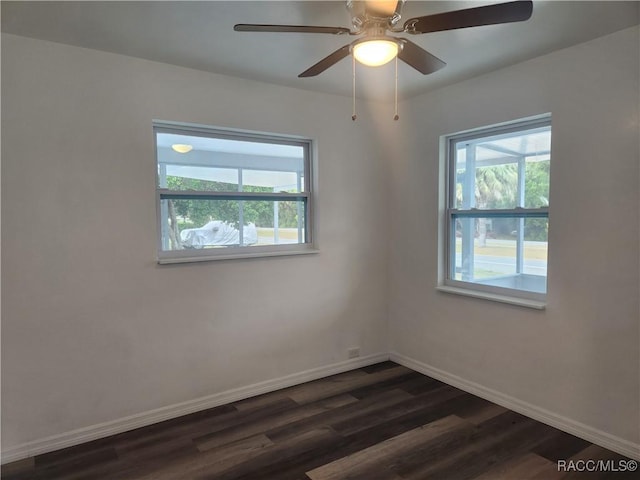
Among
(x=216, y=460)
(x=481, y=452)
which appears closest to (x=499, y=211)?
(x=481, y=452)

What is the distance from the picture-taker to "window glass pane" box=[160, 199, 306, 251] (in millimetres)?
3026

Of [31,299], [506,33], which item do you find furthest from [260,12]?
[31,299]

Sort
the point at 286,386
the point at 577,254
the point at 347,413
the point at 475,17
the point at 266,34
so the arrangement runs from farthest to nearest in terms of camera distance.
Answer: the point at 286,386, the point at 347,413, the point at 577,254, the point at 266,34, the point at 475,17

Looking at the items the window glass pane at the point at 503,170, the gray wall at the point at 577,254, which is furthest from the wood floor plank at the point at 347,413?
the window glass pane at the point at 503,170

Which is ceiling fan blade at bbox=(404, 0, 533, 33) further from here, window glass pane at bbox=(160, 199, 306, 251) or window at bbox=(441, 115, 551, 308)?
window glass pane at bbox=(160, 199, 306, 251)

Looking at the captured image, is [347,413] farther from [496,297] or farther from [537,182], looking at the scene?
[537,182]

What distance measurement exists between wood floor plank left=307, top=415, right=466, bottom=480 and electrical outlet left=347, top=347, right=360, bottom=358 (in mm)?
1111

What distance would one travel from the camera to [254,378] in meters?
3.30

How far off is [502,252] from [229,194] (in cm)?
219

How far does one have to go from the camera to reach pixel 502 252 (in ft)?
10.4

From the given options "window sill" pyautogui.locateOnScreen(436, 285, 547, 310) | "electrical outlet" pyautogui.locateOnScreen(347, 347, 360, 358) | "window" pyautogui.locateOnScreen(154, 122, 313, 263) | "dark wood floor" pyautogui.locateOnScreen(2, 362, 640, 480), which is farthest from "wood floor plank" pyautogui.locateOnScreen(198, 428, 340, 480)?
"window sill" pyautogui.locateOnScreen(436, 285, 547, 310)

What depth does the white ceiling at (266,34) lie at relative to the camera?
208 centimetres

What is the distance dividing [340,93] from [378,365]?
2549 mm

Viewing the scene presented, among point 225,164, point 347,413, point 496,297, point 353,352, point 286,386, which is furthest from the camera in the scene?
point 353,352
